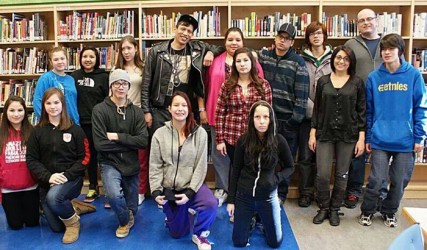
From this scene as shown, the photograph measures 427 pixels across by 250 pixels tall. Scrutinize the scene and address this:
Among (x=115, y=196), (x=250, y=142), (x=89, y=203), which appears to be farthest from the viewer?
(x=89, y=203)

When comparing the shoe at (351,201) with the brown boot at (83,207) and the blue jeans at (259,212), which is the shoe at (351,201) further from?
the brown boot at (83,207)

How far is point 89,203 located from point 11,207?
2.53 feet

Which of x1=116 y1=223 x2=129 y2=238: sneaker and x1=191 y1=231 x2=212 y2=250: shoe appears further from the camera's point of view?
x1=116 y1=223 x2=129 y2=238: sneaker

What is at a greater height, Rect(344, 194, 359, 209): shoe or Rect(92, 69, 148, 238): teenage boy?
Rect(92, 69, 148, 238): teenage boy

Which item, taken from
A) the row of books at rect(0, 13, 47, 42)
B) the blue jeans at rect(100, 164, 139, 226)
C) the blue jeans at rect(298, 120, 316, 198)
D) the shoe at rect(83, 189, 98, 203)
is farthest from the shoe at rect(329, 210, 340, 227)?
the row of books at rect(0, 13, 47, 42)

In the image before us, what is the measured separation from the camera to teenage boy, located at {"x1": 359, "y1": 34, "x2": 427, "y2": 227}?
3234mm

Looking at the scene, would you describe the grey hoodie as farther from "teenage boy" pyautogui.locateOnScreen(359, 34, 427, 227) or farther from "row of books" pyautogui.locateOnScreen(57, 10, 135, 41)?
"row of books" pyautogui.locateOnScreen(57, 10, 135, 41)

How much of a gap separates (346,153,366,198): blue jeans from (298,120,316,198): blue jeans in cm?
37

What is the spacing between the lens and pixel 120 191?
10.5 ft

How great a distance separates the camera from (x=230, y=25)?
13.5 ft

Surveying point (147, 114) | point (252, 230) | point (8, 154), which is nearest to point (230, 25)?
point (147, 114)

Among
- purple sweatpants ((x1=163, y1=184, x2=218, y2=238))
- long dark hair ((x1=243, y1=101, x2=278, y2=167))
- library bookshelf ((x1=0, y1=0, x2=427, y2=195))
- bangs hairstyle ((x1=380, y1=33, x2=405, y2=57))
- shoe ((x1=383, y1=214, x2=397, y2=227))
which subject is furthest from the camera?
library bookshelf ((x1=0, y1=0, x2=427, y2=195))

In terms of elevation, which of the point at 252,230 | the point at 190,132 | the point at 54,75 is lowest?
the point at 252,230

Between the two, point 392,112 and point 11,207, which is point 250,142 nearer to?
point 392,112
